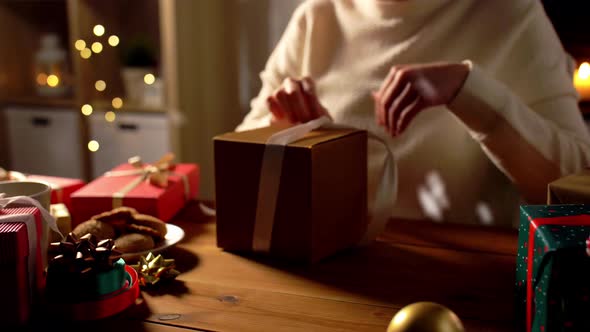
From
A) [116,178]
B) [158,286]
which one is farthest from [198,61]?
[158,286]

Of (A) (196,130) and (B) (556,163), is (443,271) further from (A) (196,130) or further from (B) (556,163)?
(A) (196,130)

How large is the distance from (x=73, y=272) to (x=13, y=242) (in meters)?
0.08

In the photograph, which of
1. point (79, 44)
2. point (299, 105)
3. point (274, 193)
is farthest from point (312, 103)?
point (79, 44)

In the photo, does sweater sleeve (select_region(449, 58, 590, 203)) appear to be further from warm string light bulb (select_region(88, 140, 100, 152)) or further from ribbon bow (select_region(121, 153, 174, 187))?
warm string light bulb (select_region(88, 140, 100, 152))

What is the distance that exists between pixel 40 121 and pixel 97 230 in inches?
75.6

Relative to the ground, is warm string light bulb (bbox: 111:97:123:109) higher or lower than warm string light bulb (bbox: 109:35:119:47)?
lower

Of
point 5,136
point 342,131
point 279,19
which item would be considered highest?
point 279,19

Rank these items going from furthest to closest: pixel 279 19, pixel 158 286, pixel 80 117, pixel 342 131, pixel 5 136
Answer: pixel 5 136 < pixel 80 117 < pixel 279 19 < pixel 342 131 < pixel 158 286

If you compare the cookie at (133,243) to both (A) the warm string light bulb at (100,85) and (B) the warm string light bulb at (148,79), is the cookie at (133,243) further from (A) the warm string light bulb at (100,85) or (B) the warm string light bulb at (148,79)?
(A) the warm string light bulb at (100,85)

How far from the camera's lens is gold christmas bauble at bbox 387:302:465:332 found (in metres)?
0.60

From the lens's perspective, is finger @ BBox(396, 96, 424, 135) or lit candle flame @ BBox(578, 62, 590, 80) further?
lit candle flame @ BBox(578, 62, 590, 80)

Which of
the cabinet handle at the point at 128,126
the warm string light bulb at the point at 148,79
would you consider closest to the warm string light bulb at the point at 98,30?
the warm string light bulb at the point at 148,79

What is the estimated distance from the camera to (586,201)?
0.73 m

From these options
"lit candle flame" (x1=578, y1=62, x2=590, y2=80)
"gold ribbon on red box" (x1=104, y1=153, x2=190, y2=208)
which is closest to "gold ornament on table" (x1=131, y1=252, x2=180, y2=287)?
"gold ribbon on red box" (x1=104, y1=153, x2=190, y2=208)
